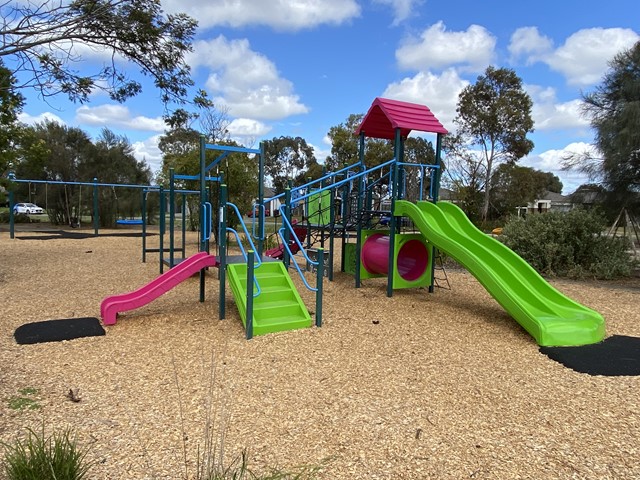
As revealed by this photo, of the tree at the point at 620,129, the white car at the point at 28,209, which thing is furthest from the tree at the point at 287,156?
the tree at the point at 620,129

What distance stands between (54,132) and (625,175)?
87.5 ft

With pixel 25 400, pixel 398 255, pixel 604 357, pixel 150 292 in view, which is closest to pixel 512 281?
pixel 604 357

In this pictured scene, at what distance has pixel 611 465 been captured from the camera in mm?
2596

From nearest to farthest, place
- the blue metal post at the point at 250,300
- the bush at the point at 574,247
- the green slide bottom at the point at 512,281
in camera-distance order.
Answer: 1. the blue metal post at the point at 250,300
2. the green slide bottom at the point at 512,281
3. the bush at the point at 574,247

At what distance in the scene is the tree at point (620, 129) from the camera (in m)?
8.96

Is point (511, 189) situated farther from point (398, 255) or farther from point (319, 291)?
point (319, 291)

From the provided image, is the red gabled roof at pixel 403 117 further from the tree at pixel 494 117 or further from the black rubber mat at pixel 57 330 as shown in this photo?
the tree at pixel 494 117

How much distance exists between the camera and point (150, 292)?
5441mm

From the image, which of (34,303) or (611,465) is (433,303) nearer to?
(611,465)

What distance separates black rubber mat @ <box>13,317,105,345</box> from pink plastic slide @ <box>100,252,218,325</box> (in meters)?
0.20

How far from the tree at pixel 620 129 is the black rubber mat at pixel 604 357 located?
564 centimetres

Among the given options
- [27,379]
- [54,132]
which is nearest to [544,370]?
[27,379]

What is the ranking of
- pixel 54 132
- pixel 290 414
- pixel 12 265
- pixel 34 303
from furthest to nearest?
pixel 54 132 → pixel 12 265 → pixel 34 303 → pixel 290 414

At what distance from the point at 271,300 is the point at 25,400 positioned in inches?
107
